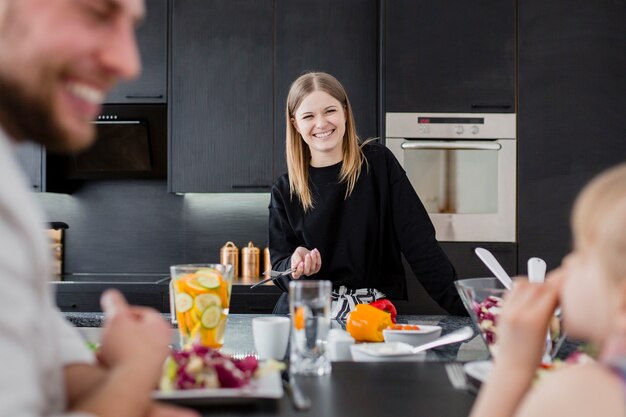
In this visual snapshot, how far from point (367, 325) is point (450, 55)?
7.31 ft

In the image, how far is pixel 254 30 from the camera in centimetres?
349

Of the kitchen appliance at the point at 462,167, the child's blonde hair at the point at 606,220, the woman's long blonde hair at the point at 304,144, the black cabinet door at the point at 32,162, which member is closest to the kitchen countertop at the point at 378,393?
the child's blonde hair at the point at 606,220

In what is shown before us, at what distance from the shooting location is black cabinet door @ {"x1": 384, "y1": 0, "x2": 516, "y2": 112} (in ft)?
10.8

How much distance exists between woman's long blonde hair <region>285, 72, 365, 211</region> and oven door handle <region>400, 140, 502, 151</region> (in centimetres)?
98

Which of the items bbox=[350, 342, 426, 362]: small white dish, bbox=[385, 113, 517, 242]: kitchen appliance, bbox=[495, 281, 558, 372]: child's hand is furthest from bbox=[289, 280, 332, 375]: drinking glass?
bbox=[385, 113, 517, 242]: kitchen appliance

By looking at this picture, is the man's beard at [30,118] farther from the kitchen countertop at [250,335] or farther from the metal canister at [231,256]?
the metal canister at [231,256]

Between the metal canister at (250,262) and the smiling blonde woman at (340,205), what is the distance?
1.35m

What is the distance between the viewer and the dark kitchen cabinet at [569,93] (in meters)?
3.27

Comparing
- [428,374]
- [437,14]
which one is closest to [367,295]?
→ [428,374]

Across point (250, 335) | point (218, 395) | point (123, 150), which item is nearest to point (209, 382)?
point (218, 395)

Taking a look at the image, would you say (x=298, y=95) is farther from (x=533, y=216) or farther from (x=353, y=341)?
(x=533, y=216)

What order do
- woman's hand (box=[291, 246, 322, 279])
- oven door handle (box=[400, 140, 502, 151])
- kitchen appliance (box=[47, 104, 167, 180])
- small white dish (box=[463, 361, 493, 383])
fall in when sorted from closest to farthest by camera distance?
small white dish (box=[463, 361, 493, 383]) → woman's hand (box=[291, 246, 322, 279]) → oven door handle (box=[400, 140, 502, 151]) → kitchen appliance (box=[47, 104, 167, 180])

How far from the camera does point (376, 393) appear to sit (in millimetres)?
950

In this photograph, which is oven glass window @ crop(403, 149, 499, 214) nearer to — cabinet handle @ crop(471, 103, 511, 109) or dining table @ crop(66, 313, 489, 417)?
cabinet handle @ crop(471, 103, 511, 109)
